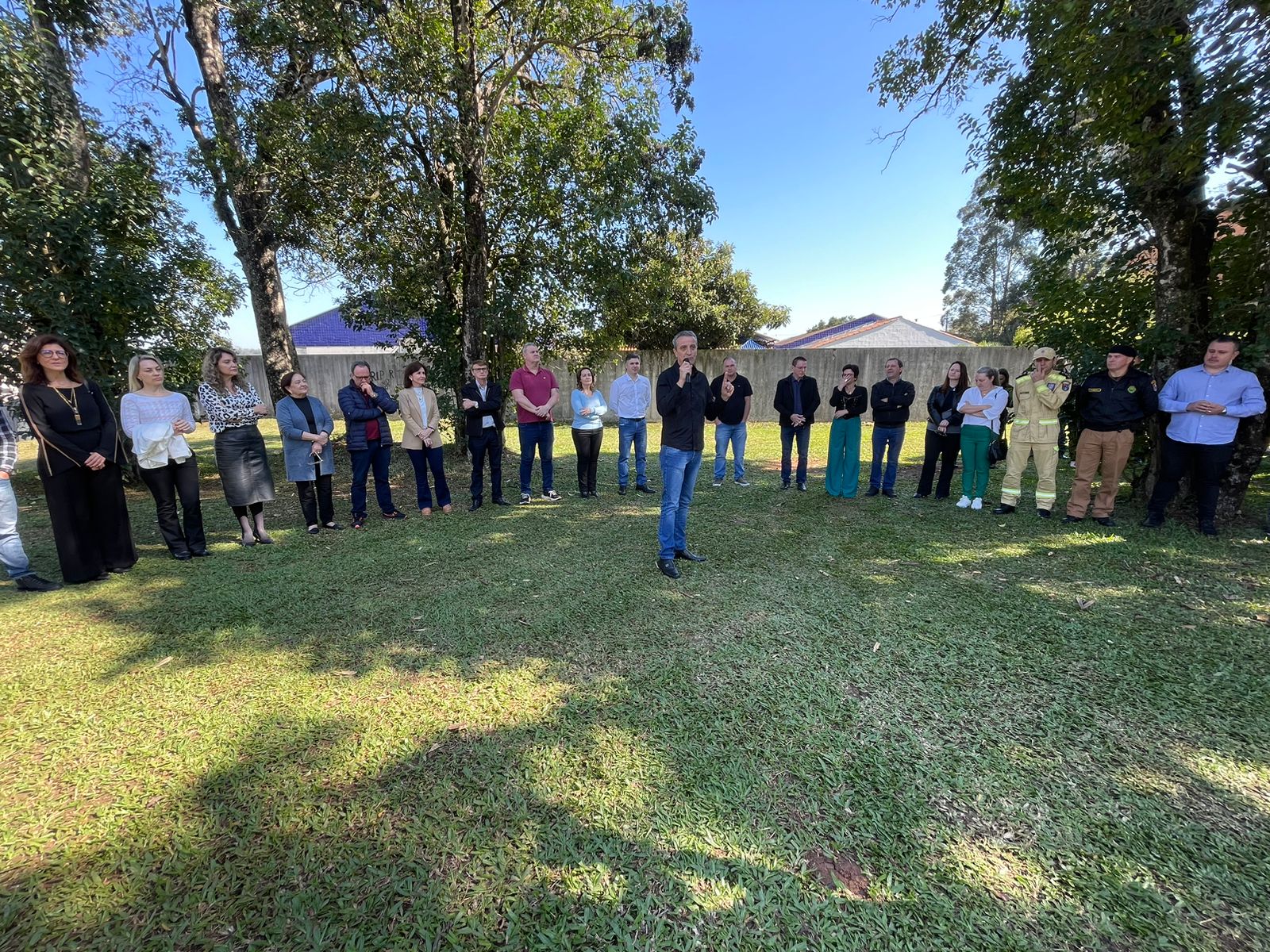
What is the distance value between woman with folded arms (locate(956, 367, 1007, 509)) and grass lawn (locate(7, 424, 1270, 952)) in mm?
1887

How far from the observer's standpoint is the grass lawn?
67.2 inches

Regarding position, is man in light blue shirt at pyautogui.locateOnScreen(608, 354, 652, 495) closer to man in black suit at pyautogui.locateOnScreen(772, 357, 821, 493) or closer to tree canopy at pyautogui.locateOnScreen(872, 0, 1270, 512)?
man in black suit at pyautogui.locateOnScreen(772, 357, 821, 493)

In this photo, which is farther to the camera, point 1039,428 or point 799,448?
point 799,448

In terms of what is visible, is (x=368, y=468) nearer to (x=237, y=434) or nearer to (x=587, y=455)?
(x=237, y=434)

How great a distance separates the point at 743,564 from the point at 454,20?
8.19 metres

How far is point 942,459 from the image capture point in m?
6.55

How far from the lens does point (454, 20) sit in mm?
7238

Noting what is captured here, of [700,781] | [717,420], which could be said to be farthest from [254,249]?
[700,781]

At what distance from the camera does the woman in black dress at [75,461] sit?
4.01 metres

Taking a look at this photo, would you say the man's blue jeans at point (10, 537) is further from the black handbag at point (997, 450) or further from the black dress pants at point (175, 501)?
the black handbag at point (997, 450)

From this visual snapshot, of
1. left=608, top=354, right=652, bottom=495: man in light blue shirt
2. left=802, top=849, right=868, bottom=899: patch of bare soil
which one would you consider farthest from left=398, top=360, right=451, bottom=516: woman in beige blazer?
left=802, top=849, right=868, bottom=899: patch of bare soil

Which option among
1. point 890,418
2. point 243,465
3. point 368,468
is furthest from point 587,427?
point 890,418

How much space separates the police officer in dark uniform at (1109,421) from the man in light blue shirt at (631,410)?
186 inches

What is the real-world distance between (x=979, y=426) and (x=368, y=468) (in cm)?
683
